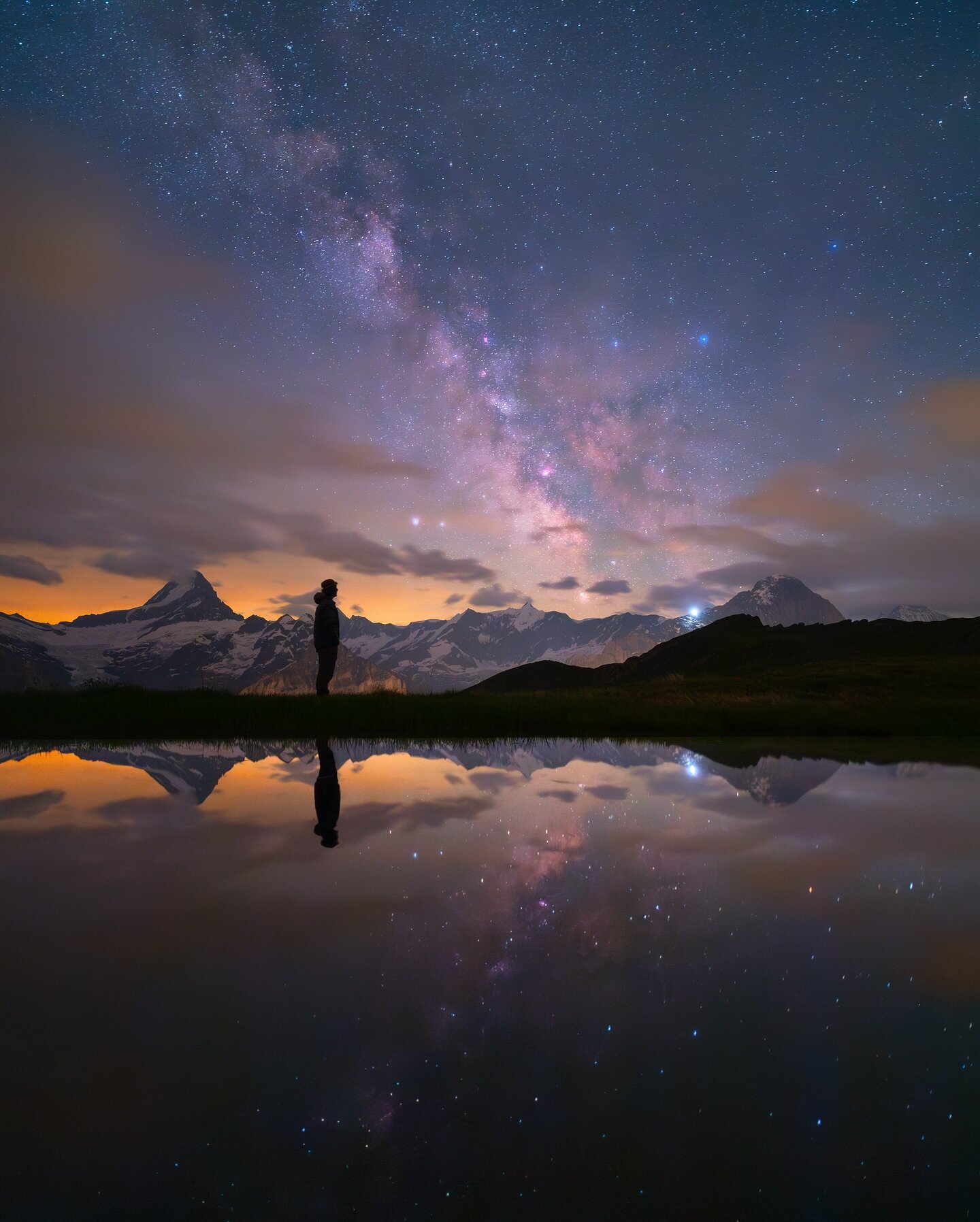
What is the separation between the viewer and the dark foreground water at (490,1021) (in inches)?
72.0

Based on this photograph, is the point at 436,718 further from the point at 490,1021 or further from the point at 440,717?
the point at 490,1021

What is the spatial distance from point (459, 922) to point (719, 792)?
14.8 ft

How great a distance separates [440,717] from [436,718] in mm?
94

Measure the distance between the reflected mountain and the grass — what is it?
3.79 ft

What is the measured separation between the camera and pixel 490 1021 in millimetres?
2613

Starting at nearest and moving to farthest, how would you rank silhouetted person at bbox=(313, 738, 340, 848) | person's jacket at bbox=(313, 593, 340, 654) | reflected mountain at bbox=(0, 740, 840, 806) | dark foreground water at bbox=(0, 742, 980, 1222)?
1. dark foreground water at bbox=(0, 742, 980, 1222)
2. silhouetted person at bbox=(313, 738, 340, 848)
3. reflected mountain at bbox=(0, 740, 840, 806)
4. person's jacket at bbox=(313, 593, 340, 654)

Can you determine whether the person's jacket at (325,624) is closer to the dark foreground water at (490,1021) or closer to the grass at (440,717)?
the grass at (440,717)

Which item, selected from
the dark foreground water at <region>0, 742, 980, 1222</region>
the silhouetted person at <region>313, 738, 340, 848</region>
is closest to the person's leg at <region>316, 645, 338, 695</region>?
the silhouetted person at <region>313, 738, 340, 848</region>

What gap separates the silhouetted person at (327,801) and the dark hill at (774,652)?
1358 inches

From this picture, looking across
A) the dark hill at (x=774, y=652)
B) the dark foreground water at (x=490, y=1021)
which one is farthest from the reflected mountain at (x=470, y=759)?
the dark hill at (x=774, y=652)

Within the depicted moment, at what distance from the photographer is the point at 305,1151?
192 centimetres

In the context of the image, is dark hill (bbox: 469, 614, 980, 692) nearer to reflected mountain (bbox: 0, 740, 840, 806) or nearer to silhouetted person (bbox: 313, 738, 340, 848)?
reflected mountain (bbox: 0, 740, 840, 806)

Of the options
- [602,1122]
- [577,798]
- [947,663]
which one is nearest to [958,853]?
[577,798]

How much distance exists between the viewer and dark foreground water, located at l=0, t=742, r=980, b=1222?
1828mm
